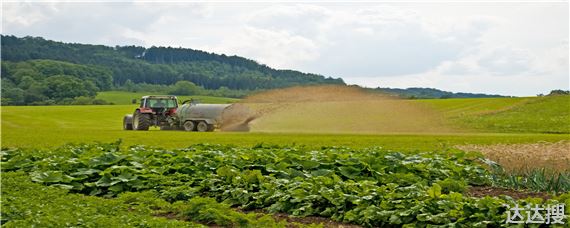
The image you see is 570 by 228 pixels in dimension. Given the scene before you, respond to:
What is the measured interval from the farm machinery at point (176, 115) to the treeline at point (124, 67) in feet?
125

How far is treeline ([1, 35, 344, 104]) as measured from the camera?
83938 mm

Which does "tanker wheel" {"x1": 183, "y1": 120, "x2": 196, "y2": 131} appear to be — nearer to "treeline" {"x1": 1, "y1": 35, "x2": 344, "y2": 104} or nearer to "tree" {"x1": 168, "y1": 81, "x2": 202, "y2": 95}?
"treeline" {"x1": 1, "y1": 35, "x2": 344, "y2": 104}

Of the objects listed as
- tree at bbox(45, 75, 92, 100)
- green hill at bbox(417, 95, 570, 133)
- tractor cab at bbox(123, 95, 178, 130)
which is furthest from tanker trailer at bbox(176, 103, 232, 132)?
tree at bbox(45, 75, 92, 100)

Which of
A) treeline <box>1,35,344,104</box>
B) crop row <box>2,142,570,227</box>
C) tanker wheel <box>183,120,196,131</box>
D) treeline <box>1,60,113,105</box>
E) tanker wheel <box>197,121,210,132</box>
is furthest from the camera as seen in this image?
treeline <box>1,35,344,104</box>

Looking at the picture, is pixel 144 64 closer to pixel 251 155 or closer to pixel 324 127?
pixel 324 127

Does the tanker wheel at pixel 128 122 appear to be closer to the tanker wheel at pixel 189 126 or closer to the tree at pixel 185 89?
the tanker wheel at pixel 189 126

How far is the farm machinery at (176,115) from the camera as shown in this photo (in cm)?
3375

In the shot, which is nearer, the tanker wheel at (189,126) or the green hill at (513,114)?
the tanker wheel at (189,126)

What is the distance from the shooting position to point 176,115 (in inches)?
1366

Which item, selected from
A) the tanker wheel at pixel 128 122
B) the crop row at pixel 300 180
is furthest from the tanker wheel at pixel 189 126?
the crop row at pixel 300 180

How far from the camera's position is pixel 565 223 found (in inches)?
255

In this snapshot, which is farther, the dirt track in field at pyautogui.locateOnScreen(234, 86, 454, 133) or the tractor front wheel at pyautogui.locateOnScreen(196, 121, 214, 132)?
the tractor front wheel at pyautogui.locateOnScreen(196, 121, 214, 132)

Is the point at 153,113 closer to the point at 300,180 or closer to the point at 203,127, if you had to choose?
the point at 203,127

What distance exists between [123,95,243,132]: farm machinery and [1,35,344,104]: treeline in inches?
1499
